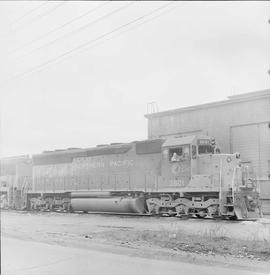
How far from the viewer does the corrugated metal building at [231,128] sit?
17.5 meters

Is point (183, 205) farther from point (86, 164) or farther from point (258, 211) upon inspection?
point (86, 164)

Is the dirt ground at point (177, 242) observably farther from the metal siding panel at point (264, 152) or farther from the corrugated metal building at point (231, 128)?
the metal siding panel at point (264, 152)

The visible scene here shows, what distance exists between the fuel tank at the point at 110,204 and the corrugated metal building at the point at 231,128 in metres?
3.52

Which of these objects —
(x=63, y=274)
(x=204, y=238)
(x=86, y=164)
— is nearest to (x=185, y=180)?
(x=86, y=164)

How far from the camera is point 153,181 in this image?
17.1 metres

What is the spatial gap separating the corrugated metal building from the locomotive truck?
1533 millimetres

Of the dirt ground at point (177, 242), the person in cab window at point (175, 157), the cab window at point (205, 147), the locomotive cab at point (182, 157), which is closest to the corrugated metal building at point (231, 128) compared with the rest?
the locomotive cab at point (182, 157)

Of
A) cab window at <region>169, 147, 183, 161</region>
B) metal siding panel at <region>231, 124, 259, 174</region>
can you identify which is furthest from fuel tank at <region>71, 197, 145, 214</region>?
metal siding panel at <region>231, 124, 259, 174</region>

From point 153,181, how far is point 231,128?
5482 millimetres

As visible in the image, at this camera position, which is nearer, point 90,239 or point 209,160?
point 90,239

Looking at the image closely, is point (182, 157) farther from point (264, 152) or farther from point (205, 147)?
point (264, 152)

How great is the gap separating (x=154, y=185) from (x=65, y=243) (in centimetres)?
812

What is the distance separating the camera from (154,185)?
16938mm

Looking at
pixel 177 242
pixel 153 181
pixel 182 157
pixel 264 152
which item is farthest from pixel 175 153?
pixel 177 242
